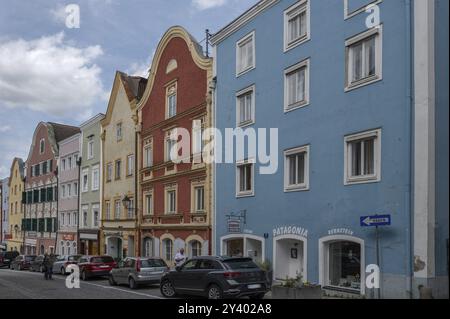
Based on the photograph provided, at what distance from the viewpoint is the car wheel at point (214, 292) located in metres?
16.5

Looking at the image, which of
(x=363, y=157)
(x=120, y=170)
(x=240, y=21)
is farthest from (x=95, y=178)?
(x=363, y=157)

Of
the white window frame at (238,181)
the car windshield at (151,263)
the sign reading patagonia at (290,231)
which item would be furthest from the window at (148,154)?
the sign reading patagonia at (290,231)

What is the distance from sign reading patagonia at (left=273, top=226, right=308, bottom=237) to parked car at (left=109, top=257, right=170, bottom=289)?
16.6 feet

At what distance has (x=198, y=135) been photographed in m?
28.5

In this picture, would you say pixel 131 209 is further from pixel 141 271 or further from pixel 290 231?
pixel 290 231

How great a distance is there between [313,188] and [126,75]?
2323 cm

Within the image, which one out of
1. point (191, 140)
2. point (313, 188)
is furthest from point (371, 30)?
point (191, 140)

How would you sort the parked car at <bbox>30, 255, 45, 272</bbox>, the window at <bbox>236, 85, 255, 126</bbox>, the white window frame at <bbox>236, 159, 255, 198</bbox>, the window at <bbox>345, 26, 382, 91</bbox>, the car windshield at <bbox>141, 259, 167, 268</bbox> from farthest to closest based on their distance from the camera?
the parked car at <bbox>30, 255, 45, 272</bbox>, the window at <bbox>236, 85, 255, 126</bbox>, the white window frame at <bbox>236, 159, 255, 198</bbox>, the car windshield at <bbox>141, 259, 167, 268</bbox>, the window at <bbox>345, 26, 382, 91</bbox>

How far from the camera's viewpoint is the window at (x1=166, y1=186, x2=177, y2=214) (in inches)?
1214

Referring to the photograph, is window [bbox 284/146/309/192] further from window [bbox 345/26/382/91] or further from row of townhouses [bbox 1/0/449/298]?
window [bbox 345/26/382/91]

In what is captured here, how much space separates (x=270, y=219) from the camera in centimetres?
2231

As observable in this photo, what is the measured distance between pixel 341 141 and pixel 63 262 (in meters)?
22.6

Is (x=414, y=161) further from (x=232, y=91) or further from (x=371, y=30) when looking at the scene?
(x=232, y=91)

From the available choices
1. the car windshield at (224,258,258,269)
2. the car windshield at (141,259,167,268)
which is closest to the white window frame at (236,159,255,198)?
the car windshield at (141,259,167,268)
